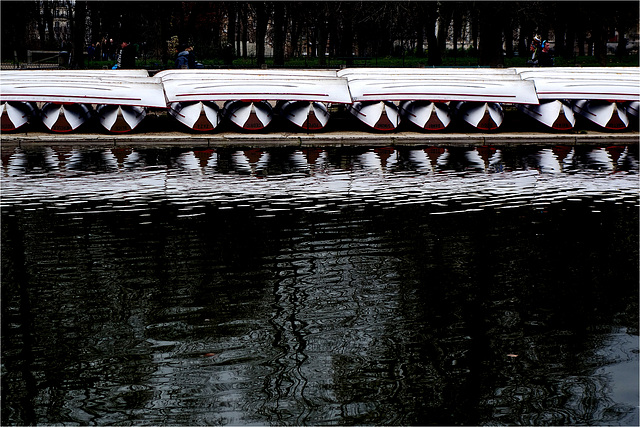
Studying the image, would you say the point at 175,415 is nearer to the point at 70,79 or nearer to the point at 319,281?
the point at 319,281

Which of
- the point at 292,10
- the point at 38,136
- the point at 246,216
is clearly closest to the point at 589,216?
the point at 246,216

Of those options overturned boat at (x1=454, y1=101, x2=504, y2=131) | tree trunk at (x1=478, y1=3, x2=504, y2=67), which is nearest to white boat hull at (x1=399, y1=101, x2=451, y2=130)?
overturned boat at (x1=454, y1=101, x2=504, y2=131)

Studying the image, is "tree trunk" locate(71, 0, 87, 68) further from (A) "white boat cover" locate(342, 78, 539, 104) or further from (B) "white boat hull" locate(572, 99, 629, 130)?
(B) "white boat hull" locate(572, 99, 629, 130)

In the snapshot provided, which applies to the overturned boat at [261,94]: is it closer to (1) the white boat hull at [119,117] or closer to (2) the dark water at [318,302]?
(1) the white boat hull at [119,117]

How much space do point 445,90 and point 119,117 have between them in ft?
25.7

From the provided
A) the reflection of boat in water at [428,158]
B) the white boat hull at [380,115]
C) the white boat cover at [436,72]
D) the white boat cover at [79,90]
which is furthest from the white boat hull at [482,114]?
the white boat cover at [79,90]

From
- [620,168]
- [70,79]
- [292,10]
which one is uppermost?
[292,10]

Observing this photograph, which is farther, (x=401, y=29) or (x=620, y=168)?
(x=401, y=29)

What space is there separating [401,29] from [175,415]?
45.0 meters

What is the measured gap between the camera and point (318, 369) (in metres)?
5.93

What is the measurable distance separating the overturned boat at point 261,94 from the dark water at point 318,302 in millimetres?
7571

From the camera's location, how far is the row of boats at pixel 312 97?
2156cm

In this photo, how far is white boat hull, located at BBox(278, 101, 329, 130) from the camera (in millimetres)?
22125

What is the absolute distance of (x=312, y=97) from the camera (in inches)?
867
